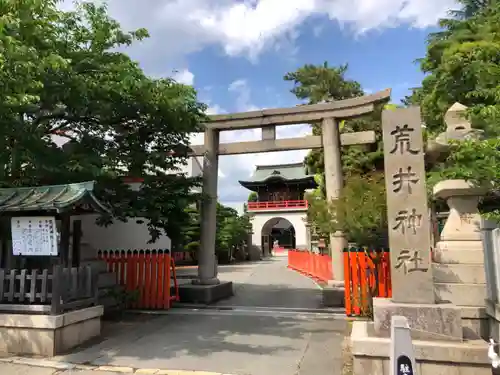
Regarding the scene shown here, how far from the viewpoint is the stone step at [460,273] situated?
263 inches

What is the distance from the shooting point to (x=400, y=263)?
542 cm

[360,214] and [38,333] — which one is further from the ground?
[360,214]

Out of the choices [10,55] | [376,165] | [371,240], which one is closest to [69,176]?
[10,55]

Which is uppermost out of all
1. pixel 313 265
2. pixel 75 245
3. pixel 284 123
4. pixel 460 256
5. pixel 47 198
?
pixel 284 123

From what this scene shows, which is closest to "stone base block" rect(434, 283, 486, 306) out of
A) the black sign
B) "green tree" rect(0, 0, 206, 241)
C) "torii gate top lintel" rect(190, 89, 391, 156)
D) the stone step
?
the stone step

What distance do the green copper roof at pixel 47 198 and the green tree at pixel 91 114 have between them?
2.00 feet

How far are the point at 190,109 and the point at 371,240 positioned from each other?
523 cm

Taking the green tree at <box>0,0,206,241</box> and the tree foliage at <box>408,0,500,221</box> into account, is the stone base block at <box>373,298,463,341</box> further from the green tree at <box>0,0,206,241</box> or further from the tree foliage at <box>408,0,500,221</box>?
the green tree at <box>0,0,206,241</box>

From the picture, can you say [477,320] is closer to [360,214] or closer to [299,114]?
[360,214]

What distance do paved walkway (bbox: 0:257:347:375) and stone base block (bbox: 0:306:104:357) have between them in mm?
305

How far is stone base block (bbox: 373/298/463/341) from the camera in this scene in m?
4.98

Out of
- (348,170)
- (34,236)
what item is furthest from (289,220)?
(34,236)

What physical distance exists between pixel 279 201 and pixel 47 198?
135ft

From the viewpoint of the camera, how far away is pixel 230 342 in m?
6.90
